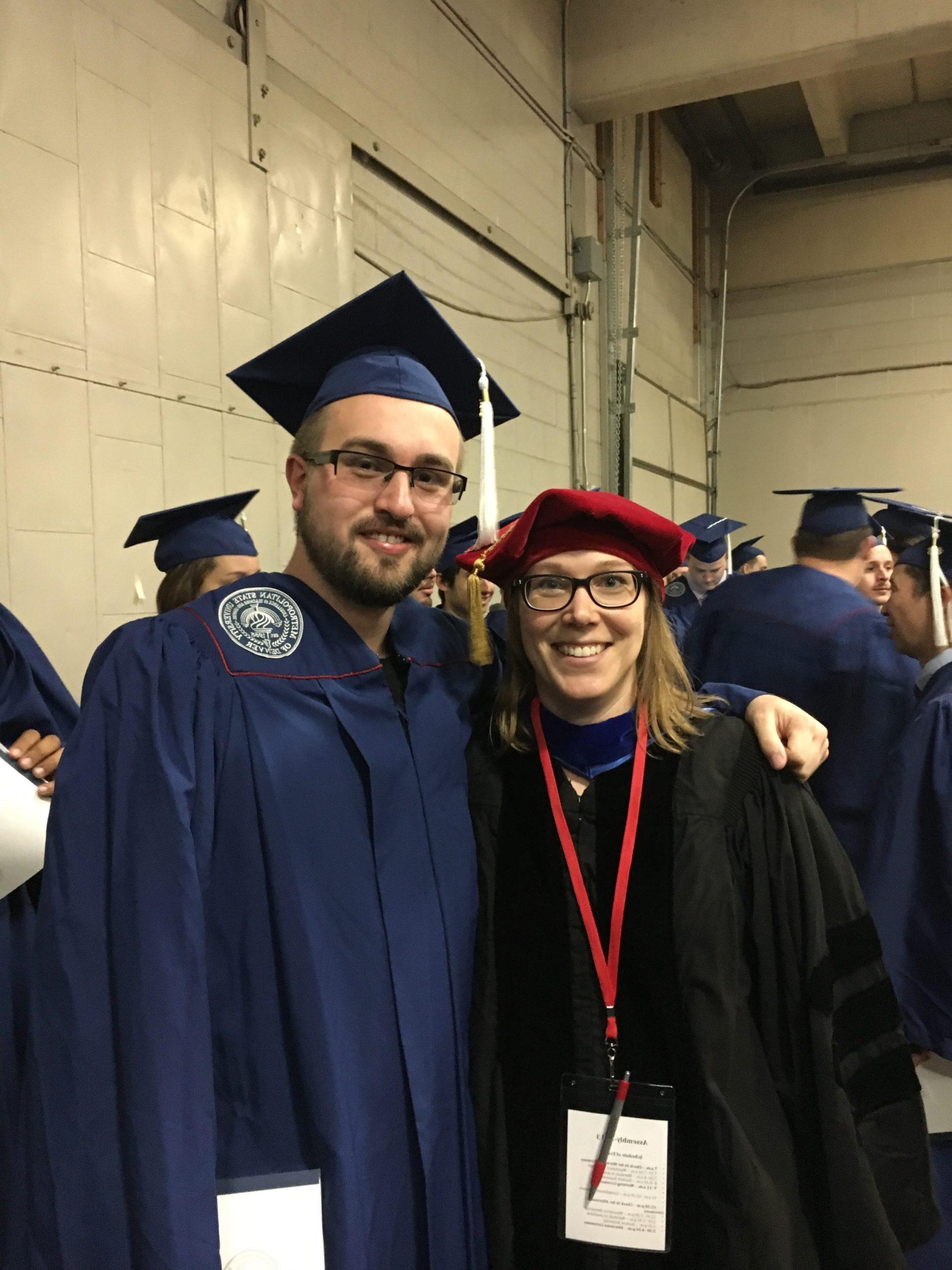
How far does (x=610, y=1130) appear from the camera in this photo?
1202 millimetres

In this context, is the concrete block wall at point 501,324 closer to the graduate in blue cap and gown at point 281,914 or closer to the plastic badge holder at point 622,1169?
the graduate in blue cap and gown at point 281,914

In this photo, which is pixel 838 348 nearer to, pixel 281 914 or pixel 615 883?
pixel 615 883

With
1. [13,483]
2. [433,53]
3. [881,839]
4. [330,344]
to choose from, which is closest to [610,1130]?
[881,839]

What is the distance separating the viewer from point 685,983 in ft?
3.96

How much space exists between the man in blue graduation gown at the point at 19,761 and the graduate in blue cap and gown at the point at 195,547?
2.03ft

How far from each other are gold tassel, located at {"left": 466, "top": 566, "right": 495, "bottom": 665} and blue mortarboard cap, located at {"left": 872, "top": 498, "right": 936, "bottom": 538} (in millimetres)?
1288

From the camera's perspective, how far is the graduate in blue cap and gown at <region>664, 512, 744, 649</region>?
16.6 ft

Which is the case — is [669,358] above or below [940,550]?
above

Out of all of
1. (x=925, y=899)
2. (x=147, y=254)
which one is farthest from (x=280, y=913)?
(x=147, y=254)

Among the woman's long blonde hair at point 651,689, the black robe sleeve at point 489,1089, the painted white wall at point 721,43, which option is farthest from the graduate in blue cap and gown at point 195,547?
the painted white wall at point 721,43

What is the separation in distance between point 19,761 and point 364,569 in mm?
863

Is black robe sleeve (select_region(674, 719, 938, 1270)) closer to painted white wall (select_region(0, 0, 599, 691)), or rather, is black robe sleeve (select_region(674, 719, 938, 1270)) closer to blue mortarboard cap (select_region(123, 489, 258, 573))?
blue mortarboard cap (select_region(123, 489, 258, 573))

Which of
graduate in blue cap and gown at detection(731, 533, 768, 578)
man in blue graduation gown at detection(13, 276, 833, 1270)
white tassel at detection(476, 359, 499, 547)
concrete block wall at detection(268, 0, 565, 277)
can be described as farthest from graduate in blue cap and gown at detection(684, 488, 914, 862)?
graduate in blue cap and gown at detection(731, 533, 768, 578)

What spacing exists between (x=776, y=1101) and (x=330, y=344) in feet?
4.38
